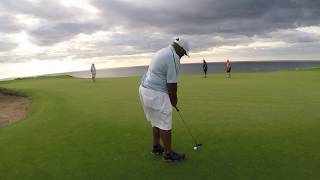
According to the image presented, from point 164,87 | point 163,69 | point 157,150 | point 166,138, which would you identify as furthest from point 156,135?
point 163,69

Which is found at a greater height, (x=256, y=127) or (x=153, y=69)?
(x=153, y=69)

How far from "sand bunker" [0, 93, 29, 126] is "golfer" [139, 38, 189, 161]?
9.96 m

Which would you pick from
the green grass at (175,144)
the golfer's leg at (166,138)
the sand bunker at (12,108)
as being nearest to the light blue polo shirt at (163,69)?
the golfer's leg at (166,138)

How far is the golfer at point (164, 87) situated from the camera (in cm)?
870

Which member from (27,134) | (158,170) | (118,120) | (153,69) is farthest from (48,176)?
(118,120)

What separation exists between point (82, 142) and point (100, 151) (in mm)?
1257

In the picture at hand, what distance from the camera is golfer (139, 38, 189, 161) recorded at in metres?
8.70

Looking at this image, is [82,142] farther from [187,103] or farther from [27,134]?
[187,103]

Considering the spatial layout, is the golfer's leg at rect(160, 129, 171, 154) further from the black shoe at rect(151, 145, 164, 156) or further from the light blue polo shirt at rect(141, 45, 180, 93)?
the light blue polo shirt at rect(141, 45, 180, 93)

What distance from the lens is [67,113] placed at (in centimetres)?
1684

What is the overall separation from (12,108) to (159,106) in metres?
15.1

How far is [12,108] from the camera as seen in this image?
21.8 m

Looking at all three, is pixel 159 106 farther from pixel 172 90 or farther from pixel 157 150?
pixel 157 150

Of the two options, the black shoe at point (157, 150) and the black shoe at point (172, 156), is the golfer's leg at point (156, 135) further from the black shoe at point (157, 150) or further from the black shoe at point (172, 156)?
the black shoe at point (172, 156)
